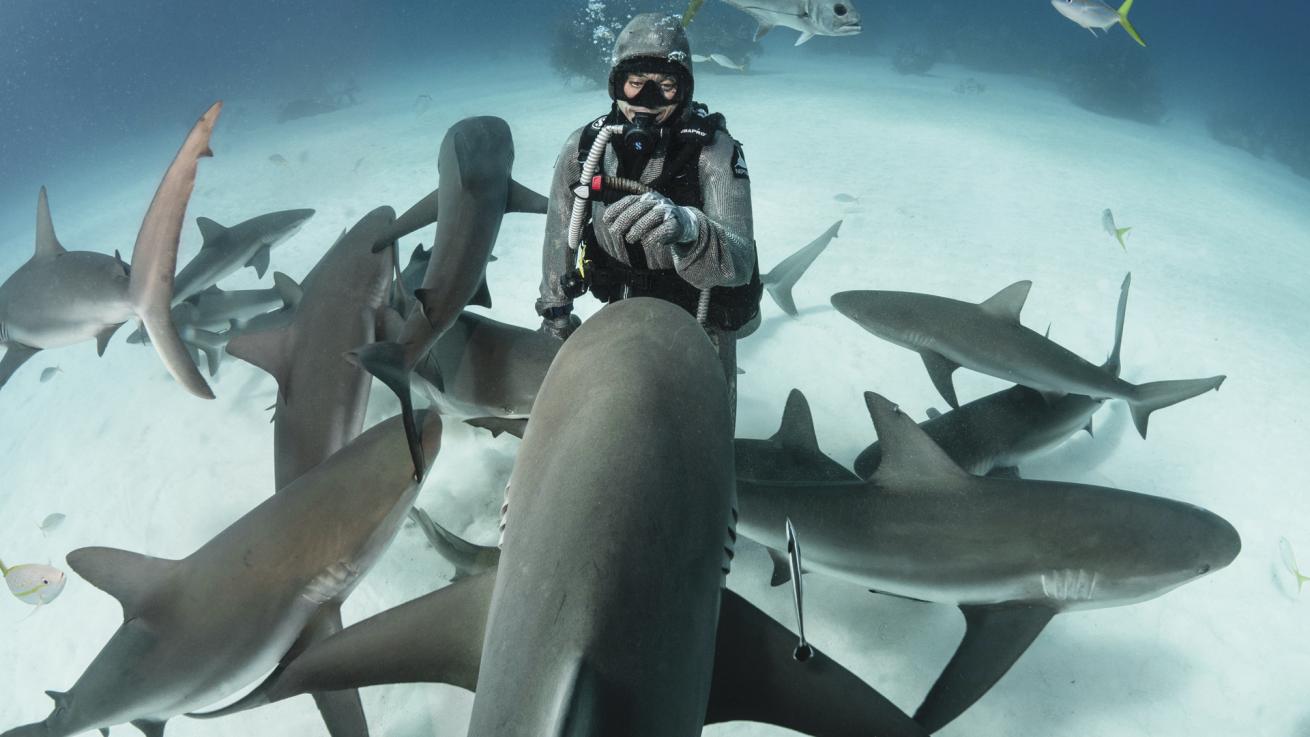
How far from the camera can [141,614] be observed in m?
2.12

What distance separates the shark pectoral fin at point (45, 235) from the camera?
4.49m

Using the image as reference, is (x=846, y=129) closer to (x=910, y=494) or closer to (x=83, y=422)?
(x=910, y=494)

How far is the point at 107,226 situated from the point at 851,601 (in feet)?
66.1

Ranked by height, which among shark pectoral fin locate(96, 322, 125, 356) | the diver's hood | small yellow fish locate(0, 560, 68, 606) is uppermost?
the diver's hood

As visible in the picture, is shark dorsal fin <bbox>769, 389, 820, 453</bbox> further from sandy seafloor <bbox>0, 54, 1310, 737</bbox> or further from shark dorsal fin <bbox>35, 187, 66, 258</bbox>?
shark dorsal fin <bbox>35, 187, 66, 258</bbox>

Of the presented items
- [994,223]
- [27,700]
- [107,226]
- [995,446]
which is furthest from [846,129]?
[107,226]

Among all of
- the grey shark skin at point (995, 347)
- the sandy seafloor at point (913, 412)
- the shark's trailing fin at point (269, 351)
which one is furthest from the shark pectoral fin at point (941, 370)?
the shark's trailing fin at point (269, 351)

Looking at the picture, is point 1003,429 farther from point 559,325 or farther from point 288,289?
point 288,289

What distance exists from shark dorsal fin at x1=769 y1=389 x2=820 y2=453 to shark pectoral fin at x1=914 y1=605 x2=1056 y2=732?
40.8 inches

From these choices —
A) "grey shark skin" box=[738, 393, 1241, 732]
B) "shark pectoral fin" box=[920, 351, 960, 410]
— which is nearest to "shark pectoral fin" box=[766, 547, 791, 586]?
"grey shark skin" box=[738, 393, 1241, 732]

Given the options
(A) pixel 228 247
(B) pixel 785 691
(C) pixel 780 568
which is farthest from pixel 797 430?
(A) pixel 228 247

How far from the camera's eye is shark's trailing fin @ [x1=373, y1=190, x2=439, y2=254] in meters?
3.35

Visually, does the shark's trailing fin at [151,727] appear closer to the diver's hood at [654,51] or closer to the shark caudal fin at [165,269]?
the shark caudal fin at [165,269]

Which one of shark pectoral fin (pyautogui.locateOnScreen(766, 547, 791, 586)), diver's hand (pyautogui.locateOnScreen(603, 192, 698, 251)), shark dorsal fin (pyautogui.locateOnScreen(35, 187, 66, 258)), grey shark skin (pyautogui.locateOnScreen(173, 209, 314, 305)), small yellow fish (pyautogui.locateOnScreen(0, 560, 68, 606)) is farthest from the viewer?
grey shark skin (pyautogui.locateOnScreen(173, 209, 314, 305))
